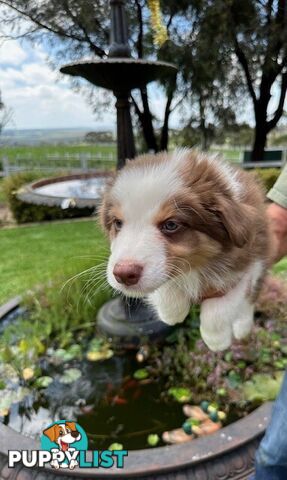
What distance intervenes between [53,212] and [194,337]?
7.51 meters

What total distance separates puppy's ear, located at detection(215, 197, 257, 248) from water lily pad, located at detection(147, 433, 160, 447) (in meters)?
1.79

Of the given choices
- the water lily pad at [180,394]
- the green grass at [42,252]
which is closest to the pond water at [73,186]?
the green grass at [42,252]

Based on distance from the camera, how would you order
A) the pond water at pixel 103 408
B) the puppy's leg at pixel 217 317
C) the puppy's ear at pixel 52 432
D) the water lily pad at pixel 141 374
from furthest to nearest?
1. the water lily pad at pixel 141 374
2. the pond water at pixel 103 408
3. the puppy's ear at pixel 52 432
4. the puppy's leg at pixel 217 317

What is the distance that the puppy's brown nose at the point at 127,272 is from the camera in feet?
3.72

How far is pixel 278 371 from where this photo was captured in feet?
10.1

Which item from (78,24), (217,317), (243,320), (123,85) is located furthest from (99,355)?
(78,24)

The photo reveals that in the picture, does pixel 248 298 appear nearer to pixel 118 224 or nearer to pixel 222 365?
pixel 118 224

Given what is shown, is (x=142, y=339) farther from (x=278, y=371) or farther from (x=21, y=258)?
(x=21, y=258)

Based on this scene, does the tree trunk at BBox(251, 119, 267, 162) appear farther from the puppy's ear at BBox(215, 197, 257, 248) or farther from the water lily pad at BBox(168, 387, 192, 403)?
the puppy's ear at BBox(215, 197, 257, 248)

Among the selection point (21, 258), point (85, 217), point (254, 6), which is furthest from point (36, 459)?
point (254, 6)

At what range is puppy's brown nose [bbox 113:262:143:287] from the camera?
113cm

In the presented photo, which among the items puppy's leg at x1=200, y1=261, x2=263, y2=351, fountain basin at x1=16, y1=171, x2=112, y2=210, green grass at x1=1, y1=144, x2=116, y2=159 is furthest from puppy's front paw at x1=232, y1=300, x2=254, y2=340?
green grass at x1=1, y1=144, x2=116, y2=159

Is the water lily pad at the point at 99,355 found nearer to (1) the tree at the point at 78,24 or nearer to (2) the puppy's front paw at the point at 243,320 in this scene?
(2) the puppy's front paw at the point at 243,320

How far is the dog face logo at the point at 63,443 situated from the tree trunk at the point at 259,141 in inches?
508
